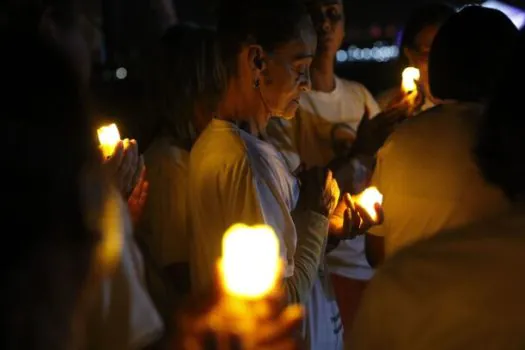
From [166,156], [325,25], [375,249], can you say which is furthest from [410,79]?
[166,156]

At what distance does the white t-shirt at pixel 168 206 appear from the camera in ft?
9.65

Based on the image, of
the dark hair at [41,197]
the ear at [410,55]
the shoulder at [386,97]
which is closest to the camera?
the dark hair at [41,197]

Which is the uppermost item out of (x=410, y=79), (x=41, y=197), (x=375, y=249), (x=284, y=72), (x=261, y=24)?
(x=41, y=197)

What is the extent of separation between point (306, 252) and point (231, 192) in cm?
33

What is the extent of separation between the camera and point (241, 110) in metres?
2.56

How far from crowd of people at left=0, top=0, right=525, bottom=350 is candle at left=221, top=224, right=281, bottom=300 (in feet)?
0.15

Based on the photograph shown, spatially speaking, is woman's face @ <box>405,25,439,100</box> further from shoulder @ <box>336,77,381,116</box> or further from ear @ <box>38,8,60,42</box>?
ear @ <box>38,8,60,42</box>

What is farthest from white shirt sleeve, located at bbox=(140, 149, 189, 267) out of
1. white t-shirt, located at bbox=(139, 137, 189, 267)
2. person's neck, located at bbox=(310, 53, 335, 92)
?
person's neck, located at bbox=(310, 53, 335, 92)

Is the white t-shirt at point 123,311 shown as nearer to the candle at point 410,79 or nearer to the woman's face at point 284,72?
the woman's face at point 284,72

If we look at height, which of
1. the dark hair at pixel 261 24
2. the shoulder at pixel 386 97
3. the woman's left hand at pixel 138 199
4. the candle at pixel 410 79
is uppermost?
the dark hair at pixel 261 24

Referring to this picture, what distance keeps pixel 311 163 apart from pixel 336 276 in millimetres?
536

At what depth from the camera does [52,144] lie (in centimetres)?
105

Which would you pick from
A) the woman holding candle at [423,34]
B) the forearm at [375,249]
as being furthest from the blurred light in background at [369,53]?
the forearm at [375,249]

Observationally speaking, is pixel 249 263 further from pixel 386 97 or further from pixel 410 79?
pixel 386 97
